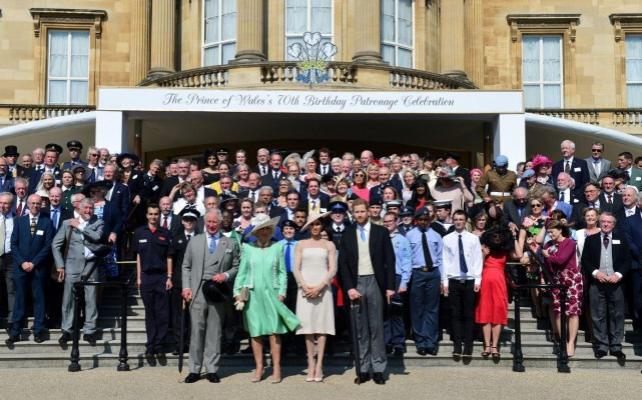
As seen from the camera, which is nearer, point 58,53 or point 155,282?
point 155,282

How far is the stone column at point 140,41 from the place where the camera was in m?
29.8

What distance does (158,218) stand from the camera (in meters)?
12.6

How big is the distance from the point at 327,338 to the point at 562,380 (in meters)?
3.00

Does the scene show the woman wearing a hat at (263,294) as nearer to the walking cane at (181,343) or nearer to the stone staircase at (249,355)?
the walking cane at (181,343)

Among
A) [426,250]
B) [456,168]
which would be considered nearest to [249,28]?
[456,168]

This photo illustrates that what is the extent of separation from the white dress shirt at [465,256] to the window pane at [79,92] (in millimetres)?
21112

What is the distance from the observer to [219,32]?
27469 mm

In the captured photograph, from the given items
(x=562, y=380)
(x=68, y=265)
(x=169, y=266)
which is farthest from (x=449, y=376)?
(x=68, y=265)

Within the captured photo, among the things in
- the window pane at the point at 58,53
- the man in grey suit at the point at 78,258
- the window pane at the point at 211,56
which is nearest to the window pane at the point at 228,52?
the window pane at the point at 211,56

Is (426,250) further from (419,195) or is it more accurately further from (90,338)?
Result: (90,338)

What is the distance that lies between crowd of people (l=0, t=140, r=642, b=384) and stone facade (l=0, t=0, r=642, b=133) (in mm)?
13114

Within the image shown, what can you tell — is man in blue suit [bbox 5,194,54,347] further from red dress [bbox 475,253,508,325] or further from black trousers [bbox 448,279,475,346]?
red dress [bbox 475,253,508,325]

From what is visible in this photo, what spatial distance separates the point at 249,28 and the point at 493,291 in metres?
15.7

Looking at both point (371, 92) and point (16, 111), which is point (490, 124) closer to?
point (371, 92)
